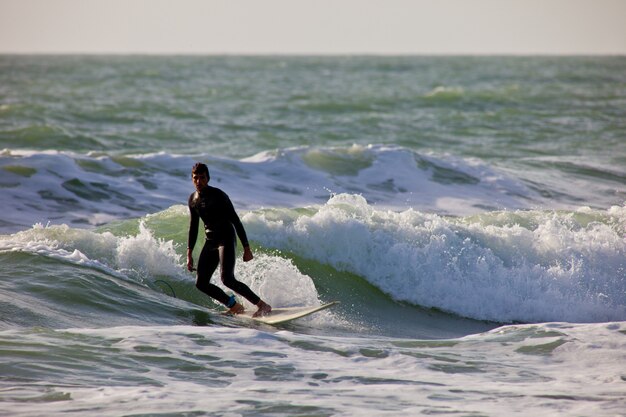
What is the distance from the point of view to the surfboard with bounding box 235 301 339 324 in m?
9.64

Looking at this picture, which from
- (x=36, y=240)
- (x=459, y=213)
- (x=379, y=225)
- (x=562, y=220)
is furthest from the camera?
(x=459, y=213)

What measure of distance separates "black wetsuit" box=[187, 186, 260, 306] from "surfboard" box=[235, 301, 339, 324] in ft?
0.63

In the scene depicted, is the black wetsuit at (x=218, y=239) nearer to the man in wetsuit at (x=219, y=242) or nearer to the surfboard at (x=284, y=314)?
the man in wetsuit at (x=219, y=242)

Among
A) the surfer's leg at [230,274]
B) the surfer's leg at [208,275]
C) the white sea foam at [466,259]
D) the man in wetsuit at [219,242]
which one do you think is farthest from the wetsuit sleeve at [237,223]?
the white sea foam at [466,259]

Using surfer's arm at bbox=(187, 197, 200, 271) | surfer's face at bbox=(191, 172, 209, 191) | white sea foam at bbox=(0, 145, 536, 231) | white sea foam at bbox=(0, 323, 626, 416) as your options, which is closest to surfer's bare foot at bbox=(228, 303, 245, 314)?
surfer's arm at bbox=(187, 197, 200, 271)

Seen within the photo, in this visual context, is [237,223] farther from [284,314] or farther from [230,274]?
[284,314]

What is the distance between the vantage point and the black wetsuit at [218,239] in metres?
9.68

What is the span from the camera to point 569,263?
1308cm

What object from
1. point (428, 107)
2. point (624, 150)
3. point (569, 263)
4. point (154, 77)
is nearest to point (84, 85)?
point (154, 77)

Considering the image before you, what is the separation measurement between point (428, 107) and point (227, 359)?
28.0 metres

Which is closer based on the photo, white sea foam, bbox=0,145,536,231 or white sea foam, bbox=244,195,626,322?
white sea foam, bbox=244,195,626,322

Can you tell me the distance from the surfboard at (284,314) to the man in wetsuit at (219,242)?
0.28 feet

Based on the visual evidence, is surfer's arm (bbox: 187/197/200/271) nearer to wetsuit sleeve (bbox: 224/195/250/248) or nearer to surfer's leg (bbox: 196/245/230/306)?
surfer's leg (bbox: 196/245/230/306)

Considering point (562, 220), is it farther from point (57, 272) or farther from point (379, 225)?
point (57, 272)
